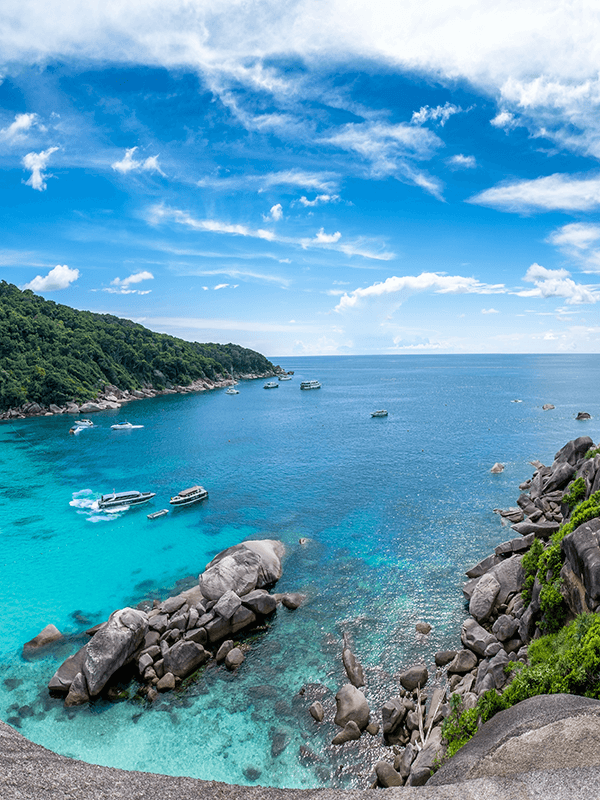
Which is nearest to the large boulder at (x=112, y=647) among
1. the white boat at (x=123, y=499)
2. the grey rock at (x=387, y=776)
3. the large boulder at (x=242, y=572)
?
the large boulder at (x=242, y=572)

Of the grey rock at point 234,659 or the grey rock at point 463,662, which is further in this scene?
the grey rock at point 234,659

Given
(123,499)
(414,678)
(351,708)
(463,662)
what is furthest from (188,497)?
(463,662)

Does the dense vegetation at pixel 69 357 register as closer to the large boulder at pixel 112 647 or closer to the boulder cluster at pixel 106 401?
the boulder cluster at pixel 106 401

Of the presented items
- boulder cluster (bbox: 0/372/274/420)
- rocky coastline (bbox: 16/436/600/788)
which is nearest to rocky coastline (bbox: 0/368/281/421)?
boulder cluster (bbox: 0/372/274/420)

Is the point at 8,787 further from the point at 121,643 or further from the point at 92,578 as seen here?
the point at 92,578

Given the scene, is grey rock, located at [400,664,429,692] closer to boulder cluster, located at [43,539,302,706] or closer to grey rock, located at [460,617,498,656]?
grey rock, located at [460,617,498,656]
